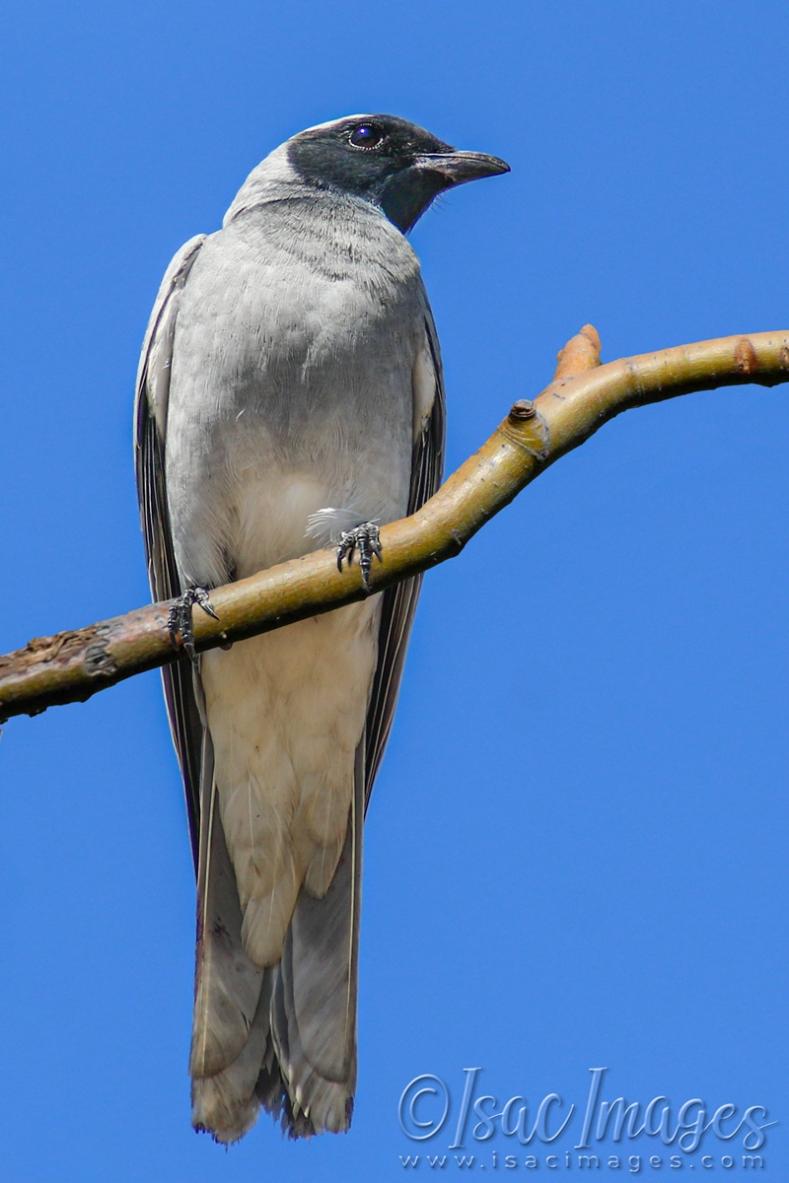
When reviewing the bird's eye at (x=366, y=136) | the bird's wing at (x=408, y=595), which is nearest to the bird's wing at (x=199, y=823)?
the bird's wing at (x=408, y=595)

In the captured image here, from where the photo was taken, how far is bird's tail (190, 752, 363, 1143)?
18.4 feet

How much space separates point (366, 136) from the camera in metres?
7.42

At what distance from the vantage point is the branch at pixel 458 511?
386cm

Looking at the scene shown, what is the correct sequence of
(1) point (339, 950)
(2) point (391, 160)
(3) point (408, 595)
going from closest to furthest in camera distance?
(1) point (339, 950) < (3) point (408, 595) < (2) point (391, 160)

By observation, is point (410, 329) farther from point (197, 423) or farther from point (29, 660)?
point (29, 660)

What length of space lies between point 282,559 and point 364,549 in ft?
6.96

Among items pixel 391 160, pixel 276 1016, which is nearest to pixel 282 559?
pixel 276 1016

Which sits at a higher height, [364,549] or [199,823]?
[199,823]

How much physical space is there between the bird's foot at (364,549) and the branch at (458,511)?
0.02 m

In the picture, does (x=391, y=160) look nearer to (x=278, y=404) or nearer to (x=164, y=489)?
(x=278, y=404)

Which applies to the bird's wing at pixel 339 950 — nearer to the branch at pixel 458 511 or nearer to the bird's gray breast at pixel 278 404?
the bird's gray breast at pixel 278 404

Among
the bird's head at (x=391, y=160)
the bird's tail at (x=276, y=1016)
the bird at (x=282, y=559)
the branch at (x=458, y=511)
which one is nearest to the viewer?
the branch at (x=458, y=511)

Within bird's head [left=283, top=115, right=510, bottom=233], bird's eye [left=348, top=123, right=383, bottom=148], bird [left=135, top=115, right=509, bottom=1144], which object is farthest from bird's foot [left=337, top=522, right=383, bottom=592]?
bird's eye [left=348, top=123, right=383, bottom=148]

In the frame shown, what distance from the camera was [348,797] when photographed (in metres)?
6.59
